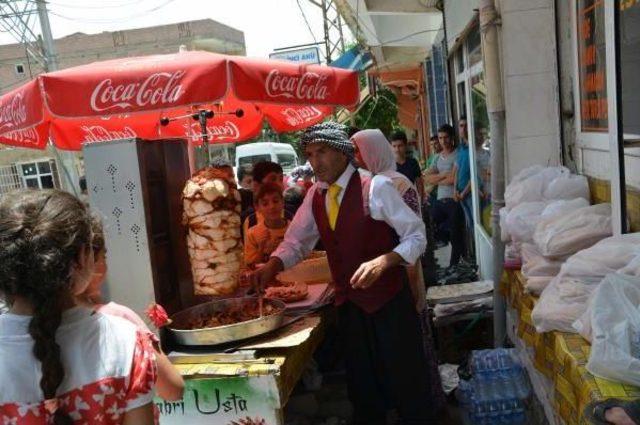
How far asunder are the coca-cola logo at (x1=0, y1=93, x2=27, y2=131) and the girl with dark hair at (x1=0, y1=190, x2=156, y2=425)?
A: 252 cm

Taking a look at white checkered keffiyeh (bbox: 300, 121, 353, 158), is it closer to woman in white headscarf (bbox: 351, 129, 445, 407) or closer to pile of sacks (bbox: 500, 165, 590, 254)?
woman in white headscarf (bbox: 351, 129, 445, 407)

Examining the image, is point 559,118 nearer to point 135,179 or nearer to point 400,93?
point 135,179

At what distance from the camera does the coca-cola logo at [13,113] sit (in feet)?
11.7

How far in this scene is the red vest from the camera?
2.87m

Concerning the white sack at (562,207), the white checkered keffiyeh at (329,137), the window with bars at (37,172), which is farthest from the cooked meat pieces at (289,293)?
the window with bars at (37,172)

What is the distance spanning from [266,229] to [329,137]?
153 centimetres

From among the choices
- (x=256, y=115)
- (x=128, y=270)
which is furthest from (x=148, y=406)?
(x=256, y=115)

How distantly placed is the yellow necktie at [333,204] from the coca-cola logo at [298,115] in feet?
9.97

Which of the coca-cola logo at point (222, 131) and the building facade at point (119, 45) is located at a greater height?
the building facade at point (119, 45)

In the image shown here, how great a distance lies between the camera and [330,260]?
3016 mm

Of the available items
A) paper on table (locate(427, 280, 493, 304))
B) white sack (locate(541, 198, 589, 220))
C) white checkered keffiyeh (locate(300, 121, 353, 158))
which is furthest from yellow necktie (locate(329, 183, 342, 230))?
paper on table (locate(427, 280, 493, 304))

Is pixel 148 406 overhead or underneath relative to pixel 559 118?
underneath

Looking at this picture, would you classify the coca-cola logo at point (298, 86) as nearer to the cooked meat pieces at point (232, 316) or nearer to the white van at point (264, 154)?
the cooked meat pieces at point (232, 316)

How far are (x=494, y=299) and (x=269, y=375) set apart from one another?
2.59 meters
